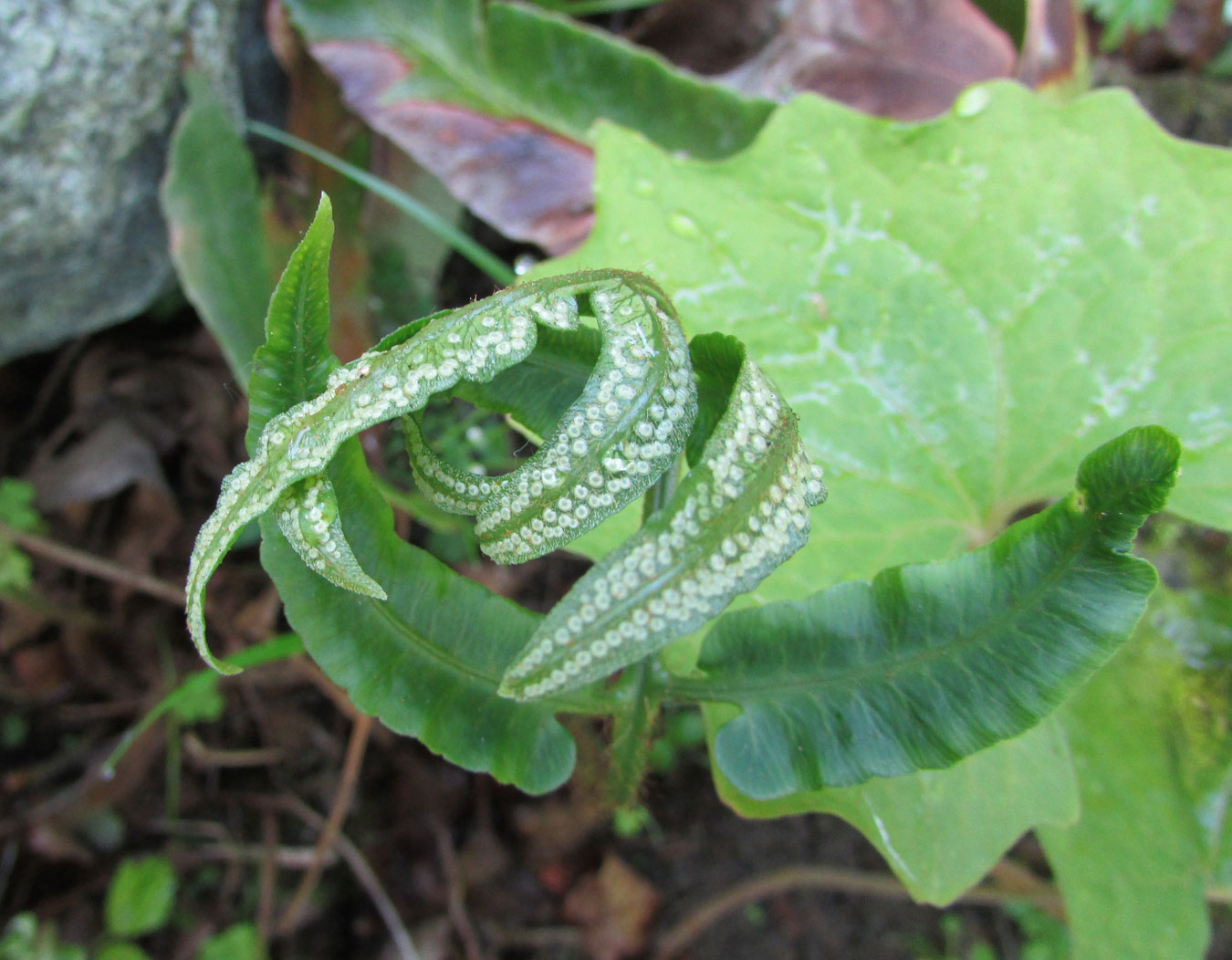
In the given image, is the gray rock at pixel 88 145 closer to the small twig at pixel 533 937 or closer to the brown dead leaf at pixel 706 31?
the brown dead leaf at pixel 706 31

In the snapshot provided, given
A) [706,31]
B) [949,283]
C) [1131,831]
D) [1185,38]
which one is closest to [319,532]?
[949,283]

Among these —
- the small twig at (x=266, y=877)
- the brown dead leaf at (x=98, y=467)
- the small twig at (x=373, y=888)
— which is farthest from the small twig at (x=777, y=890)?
the brown dead leaf at (x=98, y=467)

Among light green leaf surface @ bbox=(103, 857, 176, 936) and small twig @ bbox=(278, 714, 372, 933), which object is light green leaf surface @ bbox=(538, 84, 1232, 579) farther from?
light green leaf surface @ bbox=(103, 857, 176, 936)

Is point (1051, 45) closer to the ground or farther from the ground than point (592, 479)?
farther from the ground

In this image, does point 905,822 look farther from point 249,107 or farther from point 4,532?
point 249,107

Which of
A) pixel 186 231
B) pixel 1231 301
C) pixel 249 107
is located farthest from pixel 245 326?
pixel 1231 301

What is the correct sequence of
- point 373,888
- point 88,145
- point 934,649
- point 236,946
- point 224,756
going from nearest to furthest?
point 934,649, point 88,145, point 236,946, point 373,888, point 224,756

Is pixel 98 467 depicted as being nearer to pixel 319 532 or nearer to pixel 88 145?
pixel 88 145

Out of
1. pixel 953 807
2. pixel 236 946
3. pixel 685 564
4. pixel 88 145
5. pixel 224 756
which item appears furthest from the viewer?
pixel 224 756
